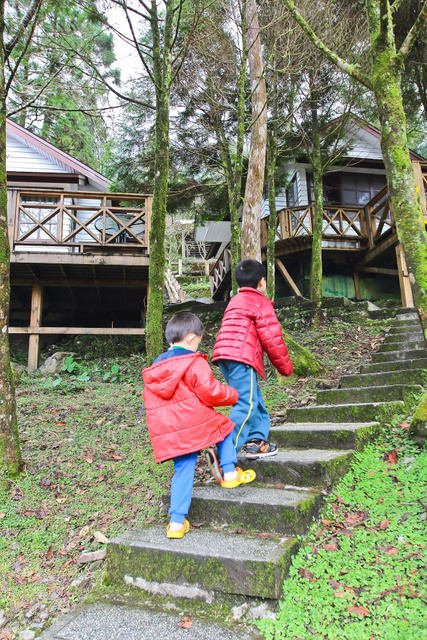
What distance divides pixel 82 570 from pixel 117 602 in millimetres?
692

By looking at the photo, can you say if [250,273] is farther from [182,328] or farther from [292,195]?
[292,195]

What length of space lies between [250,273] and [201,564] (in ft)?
6.69

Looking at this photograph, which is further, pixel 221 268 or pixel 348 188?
pixel 221 268

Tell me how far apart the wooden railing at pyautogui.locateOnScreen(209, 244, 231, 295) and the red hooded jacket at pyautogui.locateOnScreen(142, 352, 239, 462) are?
13.2 metres

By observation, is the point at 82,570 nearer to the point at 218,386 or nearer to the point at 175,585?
the point at 175,585

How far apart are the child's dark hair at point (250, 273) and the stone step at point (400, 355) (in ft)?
10.1

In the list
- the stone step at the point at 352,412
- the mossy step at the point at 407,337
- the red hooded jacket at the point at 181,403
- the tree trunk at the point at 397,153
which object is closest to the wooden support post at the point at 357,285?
the mossy step at the point at 407,337

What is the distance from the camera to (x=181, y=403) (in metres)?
2.55

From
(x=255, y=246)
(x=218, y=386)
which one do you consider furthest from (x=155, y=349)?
(x=255, y=246)

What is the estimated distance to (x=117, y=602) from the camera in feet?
7.20

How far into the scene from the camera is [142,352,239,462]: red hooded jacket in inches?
99.0

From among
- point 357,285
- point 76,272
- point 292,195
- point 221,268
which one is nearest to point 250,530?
point 76,272

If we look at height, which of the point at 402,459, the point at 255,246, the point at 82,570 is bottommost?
the point at 82,570

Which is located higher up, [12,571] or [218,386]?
[218,386]
